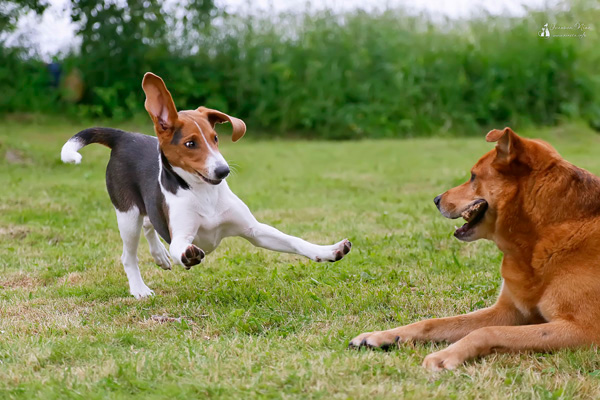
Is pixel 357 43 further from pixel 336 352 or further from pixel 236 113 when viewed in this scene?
pixel 336 352

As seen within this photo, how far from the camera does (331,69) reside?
18172mm

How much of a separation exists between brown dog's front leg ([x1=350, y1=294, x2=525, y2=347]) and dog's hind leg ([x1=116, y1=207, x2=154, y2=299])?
7.22 ft

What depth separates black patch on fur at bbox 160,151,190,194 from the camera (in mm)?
4957

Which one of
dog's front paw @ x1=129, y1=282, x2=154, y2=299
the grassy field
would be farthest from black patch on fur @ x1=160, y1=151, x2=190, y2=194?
dog's front paw @ x1=129, y1=282, x2=154, y2=299

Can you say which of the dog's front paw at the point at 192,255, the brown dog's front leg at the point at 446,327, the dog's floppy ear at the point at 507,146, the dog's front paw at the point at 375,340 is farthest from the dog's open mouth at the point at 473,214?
the dog's front paw at the point at 192,255

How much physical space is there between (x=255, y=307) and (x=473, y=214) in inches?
62.1

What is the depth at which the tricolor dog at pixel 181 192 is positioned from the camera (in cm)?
476

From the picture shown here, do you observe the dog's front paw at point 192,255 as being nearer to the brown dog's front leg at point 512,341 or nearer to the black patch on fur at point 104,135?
the brown dog's front leg at point 512,341

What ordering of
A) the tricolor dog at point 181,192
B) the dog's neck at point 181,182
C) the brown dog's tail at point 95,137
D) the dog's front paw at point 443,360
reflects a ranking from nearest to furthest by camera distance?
1. the dog's front paw at point 443,360
2. the tricolor dog at point 181,192
3. the dog's neck at point 181,182
4. the brown dog's tail at point 95,137

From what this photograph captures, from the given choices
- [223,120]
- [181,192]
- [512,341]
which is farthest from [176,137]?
[512,341]

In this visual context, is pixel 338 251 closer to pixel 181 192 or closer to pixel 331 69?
pixel 181 192

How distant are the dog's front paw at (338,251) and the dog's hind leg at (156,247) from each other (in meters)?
1.73

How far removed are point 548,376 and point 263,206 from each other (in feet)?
20.5

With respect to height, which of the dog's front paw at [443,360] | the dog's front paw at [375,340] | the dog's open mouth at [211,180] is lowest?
the dog's front paw at [375,340]
